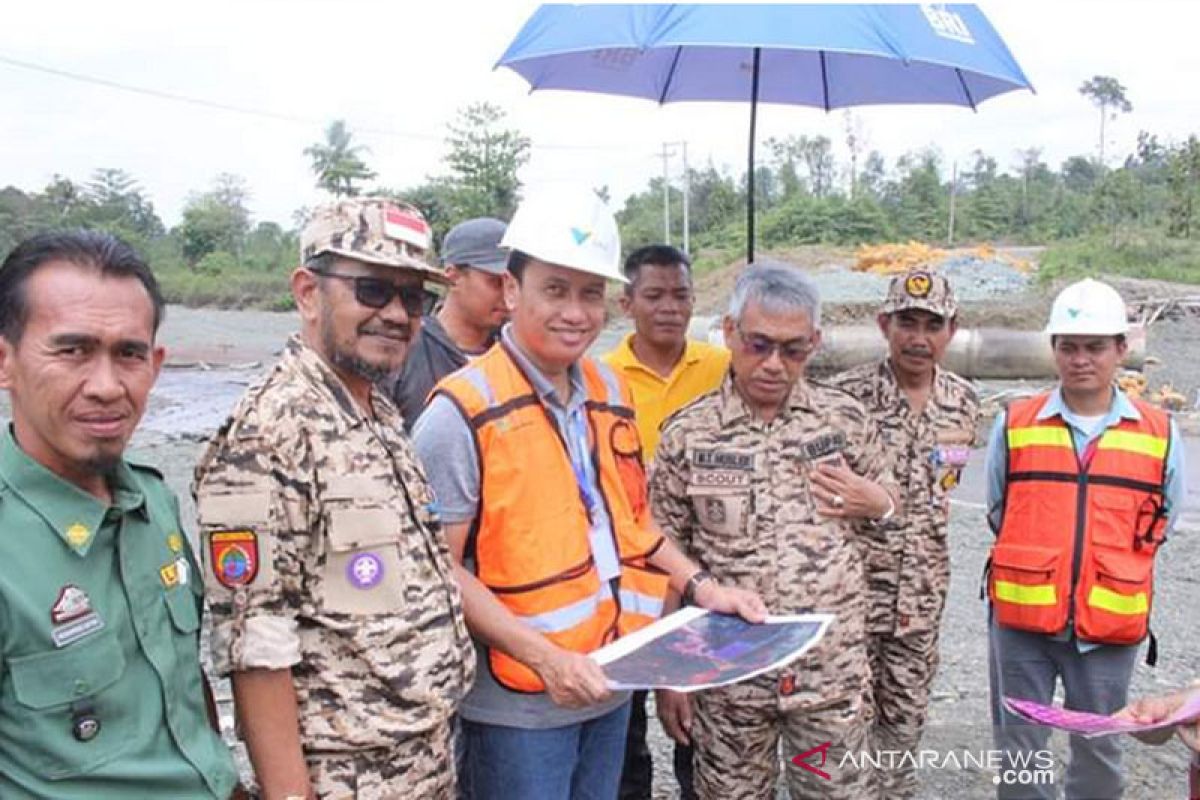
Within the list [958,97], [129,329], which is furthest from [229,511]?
[958,97]

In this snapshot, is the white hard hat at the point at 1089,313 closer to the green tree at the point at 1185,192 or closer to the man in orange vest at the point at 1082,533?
the man in orange vest at the point at 1082,533

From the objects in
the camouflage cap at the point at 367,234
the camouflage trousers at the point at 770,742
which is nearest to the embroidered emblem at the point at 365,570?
the camouflage cap at the point at 367,234

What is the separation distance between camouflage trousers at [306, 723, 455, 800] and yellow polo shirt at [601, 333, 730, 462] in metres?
1.58

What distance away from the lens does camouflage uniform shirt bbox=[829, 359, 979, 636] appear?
10.3ft

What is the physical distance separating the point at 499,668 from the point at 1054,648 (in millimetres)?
1889

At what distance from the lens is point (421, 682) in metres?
1.79

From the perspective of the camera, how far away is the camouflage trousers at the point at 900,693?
3.16 metres

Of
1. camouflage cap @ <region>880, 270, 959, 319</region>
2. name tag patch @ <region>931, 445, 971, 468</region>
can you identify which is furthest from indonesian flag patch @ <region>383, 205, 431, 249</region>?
name tag patch @ <region>931, 445, 971, 468</region>

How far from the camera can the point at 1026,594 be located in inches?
118

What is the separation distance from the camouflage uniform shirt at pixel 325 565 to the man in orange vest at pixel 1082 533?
1.95 meters

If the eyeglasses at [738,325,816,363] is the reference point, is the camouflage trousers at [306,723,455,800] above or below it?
below

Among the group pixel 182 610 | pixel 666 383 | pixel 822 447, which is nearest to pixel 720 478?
pixel 822 447

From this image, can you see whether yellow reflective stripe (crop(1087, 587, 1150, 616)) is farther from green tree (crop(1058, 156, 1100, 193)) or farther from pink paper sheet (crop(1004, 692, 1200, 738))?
green tree (crop(1058, 156, 1100, 193))

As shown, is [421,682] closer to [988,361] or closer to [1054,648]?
[1054,648]
